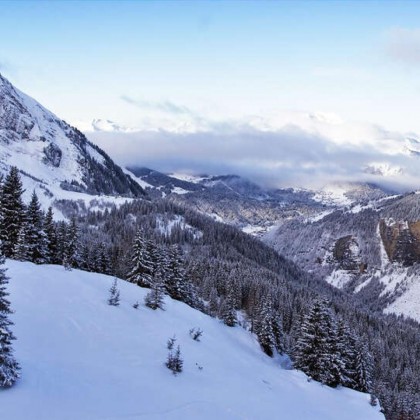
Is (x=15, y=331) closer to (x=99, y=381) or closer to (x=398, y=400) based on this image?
(x=99, y=381)

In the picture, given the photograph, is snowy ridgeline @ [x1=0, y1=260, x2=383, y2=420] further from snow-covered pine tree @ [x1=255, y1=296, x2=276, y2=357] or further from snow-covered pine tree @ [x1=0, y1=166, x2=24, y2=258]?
snow-covered pine tree @ [x1=255, y1=296, x2=276, y2=357]

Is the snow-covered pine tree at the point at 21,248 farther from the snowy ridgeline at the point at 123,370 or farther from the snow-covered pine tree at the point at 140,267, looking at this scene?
the snowy ridgeline at the point at 123,370

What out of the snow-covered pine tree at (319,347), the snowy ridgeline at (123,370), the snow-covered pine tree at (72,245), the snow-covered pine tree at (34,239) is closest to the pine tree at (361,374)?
the snow-covered pine tree at (319,347)

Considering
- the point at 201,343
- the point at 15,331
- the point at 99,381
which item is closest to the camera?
the point at 99,381

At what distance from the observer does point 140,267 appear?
178 feet

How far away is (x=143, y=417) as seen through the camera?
17484 mm

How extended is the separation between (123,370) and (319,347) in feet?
91.8

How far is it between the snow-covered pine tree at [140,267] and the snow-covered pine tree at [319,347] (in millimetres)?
17928

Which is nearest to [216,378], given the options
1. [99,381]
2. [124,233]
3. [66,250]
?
[99,381]

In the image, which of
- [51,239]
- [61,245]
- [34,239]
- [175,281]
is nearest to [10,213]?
[34,239]

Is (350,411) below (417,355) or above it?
above

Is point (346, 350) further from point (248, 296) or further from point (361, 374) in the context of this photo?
point (248, 296)

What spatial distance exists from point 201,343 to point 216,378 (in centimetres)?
674

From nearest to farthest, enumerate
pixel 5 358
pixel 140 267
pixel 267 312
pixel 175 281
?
pixel 5 358 → pixel 140 267 → pixel 175 281 → pixel 267 312
